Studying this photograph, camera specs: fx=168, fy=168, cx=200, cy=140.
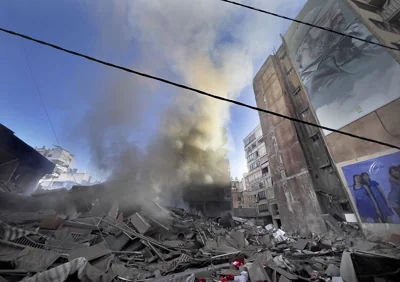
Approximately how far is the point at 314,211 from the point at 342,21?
1688 centimetres

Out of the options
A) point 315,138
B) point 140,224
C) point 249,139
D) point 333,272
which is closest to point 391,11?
point 315,138

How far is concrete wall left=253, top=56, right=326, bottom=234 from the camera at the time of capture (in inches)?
650

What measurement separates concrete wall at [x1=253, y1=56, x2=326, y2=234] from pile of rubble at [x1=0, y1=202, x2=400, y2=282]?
5.85m

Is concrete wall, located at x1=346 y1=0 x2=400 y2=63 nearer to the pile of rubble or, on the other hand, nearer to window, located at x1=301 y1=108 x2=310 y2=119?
window, located at x1=301 y1=108 x2=310 y2=119

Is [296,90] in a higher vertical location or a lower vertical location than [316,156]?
higher

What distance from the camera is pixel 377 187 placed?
11070 mm

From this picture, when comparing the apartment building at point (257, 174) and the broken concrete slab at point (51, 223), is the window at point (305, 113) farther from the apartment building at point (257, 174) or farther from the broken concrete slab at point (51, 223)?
the broken concrete slab at point (51, 223)

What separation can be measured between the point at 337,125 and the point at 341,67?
16.0 feet

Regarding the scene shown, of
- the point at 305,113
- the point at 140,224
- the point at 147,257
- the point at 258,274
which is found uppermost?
the point at 305,113

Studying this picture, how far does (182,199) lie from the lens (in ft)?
64.6

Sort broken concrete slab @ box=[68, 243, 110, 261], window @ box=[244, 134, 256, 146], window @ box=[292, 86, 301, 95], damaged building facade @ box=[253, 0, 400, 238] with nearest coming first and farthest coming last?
broken concrete slab @ box=[68, 243, 110, 261] → damaged building facade @ box=[253, 0, 400, 238] → window @ box=[292, 86, 301, 95] → window @ box=[244, 134, 256, 146]

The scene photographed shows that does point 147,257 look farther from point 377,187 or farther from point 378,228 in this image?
point 377,187

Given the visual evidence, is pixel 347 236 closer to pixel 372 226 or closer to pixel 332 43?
pixel 372 226

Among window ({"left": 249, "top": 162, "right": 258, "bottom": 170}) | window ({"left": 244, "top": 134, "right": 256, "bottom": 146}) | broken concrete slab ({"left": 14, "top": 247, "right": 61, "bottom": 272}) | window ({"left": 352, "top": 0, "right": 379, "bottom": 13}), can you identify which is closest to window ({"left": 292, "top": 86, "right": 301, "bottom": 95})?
window ({"left": 352, "top": 0, "right": 379, "bottom": 13})
